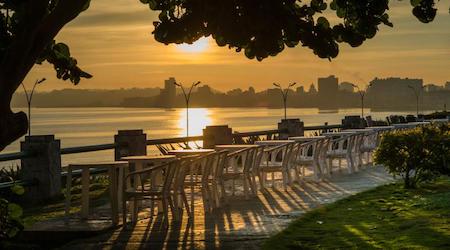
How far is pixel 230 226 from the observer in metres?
10.8

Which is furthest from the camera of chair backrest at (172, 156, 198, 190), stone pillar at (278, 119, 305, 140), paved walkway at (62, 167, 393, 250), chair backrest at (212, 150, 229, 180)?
stone pillar at (278, 119, 305, 140)

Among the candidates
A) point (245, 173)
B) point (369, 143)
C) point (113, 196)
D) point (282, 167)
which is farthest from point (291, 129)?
point (113, 196)

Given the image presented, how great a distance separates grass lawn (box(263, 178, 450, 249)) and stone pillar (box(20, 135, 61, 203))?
17.0 ft

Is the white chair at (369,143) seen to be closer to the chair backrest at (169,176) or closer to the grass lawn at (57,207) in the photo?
the grass lawn at (57,207)

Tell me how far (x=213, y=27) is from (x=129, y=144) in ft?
34.7

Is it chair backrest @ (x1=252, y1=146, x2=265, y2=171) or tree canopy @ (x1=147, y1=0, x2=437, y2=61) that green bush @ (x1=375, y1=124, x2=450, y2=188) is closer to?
chair backrest @ (x1=252, y1=146, x2=265, y2=171)

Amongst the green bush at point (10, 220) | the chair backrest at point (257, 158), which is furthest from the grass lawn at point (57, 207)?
the green bush at point (10, 220)

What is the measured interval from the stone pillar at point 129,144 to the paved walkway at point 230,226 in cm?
374

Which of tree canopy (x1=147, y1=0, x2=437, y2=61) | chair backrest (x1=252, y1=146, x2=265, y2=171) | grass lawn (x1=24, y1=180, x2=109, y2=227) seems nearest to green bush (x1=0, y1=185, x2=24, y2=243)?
tree canopy (x1=147, y1=0, x2=437, y2=61)

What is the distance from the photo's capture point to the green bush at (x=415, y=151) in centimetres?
1458

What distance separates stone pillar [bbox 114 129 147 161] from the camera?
18016mm

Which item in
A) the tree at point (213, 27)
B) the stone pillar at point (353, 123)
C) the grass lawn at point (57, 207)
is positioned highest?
the tree at point (213, 27)

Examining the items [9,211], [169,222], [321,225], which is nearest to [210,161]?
[169,222]

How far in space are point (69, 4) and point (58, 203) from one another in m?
8.50
